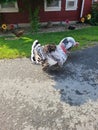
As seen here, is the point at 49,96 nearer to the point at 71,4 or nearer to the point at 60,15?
the point at 60,15

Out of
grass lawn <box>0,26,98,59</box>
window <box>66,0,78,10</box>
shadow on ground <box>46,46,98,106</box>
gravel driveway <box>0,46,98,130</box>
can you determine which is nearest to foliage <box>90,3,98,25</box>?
window <box>66,0,78,10</box>

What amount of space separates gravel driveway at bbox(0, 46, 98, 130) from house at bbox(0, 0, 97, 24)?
12.1 feet

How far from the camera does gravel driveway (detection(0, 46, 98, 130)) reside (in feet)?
11.9

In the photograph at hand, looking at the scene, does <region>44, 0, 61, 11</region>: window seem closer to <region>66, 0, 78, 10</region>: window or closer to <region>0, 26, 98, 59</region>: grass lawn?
<region>66, 0, 78, 10</region>: window

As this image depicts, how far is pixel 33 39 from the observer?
23.5ft

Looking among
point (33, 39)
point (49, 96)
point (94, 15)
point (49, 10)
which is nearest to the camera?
point (49, 96)

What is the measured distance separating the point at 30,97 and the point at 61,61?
1.27m

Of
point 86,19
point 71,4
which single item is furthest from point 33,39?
point 86,19

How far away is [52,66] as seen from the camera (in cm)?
498

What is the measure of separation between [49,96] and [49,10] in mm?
5627

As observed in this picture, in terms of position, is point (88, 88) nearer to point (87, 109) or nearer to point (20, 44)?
point (87, 109)

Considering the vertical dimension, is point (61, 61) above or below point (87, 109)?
above

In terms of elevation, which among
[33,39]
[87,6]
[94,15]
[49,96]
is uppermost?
[87,6]

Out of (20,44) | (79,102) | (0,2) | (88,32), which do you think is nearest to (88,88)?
(79,102)
